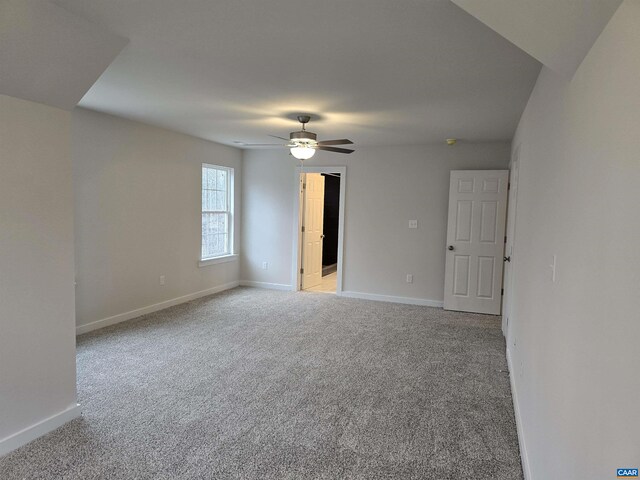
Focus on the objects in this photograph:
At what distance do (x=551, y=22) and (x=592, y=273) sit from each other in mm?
746

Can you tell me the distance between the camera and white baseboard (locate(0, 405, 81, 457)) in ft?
7.32

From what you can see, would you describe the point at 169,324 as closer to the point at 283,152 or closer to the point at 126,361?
the point at 126,361

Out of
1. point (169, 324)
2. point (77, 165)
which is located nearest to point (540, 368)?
point (169, 324)

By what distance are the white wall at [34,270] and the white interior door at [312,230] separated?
14.7ft

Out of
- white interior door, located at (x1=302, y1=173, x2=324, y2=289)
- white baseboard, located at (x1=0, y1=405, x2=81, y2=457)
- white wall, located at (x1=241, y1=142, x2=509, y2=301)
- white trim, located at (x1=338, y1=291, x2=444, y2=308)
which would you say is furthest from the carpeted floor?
white interior door, located at (x1=302, y1=173, x2=324, y2=289)

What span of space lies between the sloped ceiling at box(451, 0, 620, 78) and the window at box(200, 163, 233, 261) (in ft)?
17.3

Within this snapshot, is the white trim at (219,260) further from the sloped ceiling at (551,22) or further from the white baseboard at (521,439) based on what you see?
the sloped ceiling at (551,22)

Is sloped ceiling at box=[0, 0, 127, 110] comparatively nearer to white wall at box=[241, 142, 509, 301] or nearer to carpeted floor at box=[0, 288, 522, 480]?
carpeted floor at box=[0, 288, 522, 480]

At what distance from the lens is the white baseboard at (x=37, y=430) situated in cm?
223

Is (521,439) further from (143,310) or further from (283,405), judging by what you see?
(143,310)

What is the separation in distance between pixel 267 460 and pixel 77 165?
3.49 metres

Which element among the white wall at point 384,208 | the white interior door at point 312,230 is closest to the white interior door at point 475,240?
the white wall at point 384,208

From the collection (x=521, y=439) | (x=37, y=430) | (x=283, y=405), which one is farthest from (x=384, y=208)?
(x=37, y=430)

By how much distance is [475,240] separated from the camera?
548 cm
